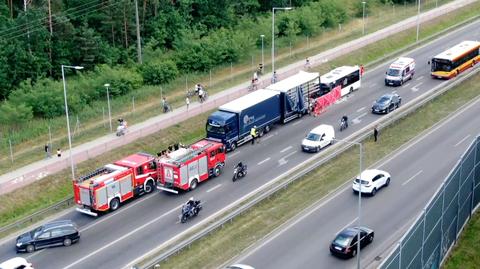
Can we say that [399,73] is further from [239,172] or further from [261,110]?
[239,172]

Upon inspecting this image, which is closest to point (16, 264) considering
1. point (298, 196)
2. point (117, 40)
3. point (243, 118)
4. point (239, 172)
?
point (239, 172)

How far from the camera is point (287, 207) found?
46875mm

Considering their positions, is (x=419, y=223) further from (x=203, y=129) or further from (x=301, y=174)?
(x=203, y=129)

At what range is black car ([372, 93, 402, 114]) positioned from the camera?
6381 centimetres

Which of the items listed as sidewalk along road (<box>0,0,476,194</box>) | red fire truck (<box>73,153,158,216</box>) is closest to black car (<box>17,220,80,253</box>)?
red fire truck (<box>73,153,158,216</box>)

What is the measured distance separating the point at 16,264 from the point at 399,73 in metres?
45.8

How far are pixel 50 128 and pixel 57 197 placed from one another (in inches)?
459

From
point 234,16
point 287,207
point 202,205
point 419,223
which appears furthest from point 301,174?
point 234,16

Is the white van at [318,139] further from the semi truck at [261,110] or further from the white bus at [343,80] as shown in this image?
the white bus at [343,80]

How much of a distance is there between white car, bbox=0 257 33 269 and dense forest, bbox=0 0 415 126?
76.3 ft

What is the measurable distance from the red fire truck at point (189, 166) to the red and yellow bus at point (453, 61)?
3065cm

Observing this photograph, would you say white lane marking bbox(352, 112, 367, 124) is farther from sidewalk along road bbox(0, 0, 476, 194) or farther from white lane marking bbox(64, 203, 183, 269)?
white lane marking bbox(64, 203, 183, 269)

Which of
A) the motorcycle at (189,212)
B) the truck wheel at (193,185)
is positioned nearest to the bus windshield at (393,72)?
the truck wheel at (193,185)

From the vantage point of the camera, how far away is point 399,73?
71.7 meters
